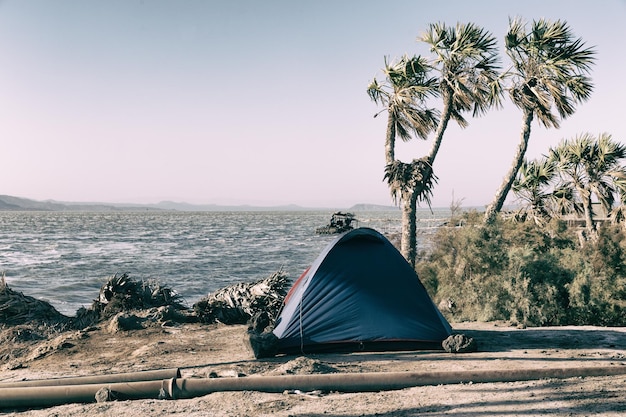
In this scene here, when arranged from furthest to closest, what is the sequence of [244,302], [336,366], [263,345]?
[244,302]
[263,345]
[336,366]

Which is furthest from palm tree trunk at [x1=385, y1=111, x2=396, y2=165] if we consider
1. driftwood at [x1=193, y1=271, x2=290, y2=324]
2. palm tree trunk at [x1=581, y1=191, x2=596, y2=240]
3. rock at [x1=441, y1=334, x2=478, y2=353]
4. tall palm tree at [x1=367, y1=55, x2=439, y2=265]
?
rock at [x1=441, y1=334, x2=478, y2=353]

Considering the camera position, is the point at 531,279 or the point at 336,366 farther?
the point at 531,279

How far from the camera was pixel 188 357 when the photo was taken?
844 cm

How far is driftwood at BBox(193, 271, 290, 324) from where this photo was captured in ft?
39.2

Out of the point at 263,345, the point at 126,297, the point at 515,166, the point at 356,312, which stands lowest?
the point at 126,297

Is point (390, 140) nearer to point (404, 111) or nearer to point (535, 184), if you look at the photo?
point (404, 111)

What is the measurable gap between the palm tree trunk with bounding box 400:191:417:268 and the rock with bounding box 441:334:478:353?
7.22 meters

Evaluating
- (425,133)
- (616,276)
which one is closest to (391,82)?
(425,133)

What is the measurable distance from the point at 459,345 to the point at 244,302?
6.14 meters

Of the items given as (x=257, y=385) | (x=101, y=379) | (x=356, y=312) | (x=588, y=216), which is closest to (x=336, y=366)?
(x=356, y=312)

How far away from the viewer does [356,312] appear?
853cm

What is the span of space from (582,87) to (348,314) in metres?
13.8

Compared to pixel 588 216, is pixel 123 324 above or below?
below

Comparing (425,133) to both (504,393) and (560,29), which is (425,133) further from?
(504,393)
